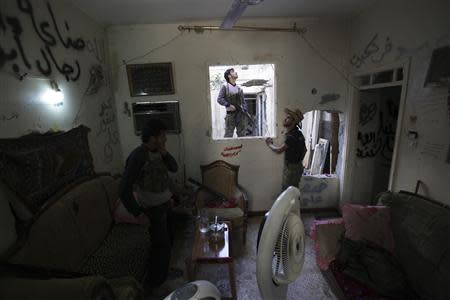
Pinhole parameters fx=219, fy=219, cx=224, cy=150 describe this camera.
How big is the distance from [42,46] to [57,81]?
0.28 meters

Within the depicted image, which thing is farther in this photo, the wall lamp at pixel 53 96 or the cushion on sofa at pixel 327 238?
the cushion on sofa at pixel 327 238

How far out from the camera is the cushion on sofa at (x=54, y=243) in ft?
4.34

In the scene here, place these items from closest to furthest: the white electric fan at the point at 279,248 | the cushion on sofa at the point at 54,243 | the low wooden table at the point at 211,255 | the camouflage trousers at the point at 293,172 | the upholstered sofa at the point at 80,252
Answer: the white electric fan at the point at 279,248 < the upholstered sofa at the point at 80,252 < the cushion on sofa at the point at 54,243 < the low wooden table at the point at 211,255 < the camouflage trousers at the point at 293,172

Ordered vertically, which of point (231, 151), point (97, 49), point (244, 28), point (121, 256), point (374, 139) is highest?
point (244, 28)

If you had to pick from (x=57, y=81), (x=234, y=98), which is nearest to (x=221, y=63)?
(x=234, y=98)

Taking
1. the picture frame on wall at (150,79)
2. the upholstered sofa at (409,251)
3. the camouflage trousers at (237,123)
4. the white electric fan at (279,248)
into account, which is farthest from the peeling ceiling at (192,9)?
the white electric fan at (279,248)

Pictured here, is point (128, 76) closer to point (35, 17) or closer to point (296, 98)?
point (35, 17)

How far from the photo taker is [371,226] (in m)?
1.80

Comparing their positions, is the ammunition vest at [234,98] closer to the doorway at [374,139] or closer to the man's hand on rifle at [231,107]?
the man's hand on rifle at [231,107]

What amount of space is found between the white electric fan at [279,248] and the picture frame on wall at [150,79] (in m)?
2.39

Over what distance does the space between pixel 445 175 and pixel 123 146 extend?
11.2 ft

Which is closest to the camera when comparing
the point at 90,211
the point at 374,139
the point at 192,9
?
the point at 90,211

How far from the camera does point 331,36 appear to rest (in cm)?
287

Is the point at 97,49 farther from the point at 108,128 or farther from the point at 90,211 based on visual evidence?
the point at 90,211
